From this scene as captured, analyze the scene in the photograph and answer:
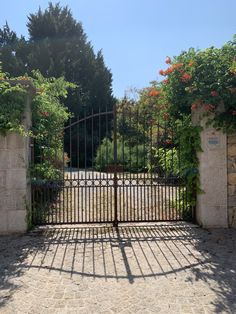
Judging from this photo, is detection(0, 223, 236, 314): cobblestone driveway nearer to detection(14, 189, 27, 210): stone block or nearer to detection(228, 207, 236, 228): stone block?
detection(228, 207, 236, 228): stone block

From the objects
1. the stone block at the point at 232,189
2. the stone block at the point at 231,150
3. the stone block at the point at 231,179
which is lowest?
the stone block at the point at 232,189

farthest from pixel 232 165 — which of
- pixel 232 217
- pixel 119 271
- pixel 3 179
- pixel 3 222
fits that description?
pixel 3 222

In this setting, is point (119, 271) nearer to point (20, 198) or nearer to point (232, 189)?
point (20, 198)

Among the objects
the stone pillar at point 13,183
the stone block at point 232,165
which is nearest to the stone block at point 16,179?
the stone pillar at point 13,183

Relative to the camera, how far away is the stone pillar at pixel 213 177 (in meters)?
6.15

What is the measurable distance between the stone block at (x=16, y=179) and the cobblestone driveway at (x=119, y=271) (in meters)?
0.87

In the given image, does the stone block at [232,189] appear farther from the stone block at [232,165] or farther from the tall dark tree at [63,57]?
the tall dark tree at [63,57]

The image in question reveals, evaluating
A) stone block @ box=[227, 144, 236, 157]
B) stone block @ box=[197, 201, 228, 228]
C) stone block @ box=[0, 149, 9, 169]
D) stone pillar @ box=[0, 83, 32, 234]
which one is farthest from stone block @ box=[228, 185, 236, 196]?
stone block @ box=[0, 149, 9, 169]

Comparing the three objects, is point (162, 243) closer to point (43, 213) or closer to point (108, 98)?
point (43, 213)

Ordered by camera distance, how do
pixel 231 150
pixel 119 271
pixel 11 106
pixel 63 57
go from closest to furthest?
pixel 119 271 < pixel 11 106 < pixel 231 150 < pixel 63 57

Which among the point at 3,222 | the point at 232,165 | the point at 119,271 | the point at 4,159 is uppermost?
the point at 4,159

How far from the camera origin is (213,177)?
6180 millimetres

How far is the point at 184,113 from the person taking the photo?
21.9 ft

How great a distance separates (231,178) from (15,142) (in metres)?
3.89
